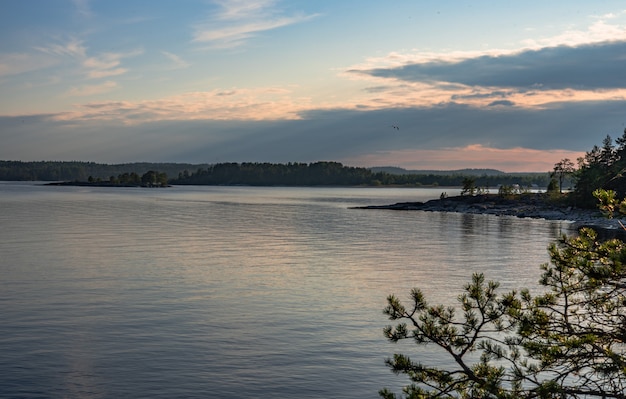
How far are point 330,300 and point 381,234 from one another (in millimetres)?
47097

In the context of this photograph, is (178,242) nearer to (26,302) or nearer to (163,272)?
(163,272)

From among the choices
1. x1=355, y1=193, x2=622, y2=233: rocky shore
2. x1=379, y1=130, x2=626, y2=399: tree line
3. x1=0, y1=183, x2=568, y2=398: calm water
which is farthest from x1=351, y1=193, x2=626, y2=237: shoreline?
x1=379, y1=130, x2=626, y2=399: tree line

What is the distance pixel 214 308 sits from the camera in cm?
3347

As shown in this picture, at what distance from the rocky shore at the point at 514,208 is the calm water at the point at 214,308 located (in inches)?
2336

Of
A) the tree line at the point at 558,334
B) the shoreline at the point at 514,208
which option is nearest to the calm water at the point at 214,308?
the tree line at the point at 558,334

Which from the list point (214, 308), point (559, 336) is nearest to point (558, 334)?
point (559, 336)

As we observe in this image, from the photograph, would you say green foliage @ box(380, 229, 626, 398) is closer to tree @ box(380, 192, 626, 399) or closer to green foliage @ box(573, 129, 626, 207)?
tree @ box(380, 192, 626, 399)

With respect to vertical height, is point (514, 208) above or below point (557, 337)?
below

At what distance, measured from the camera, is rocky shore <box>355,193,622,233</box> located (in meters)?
126

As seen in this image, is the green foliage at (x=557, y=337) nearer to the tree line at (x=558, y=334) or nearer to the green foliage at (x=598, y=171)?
the tree line at (x=558, y=334)

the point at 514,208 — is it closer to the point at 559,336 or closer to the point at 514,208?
the point at 514,208

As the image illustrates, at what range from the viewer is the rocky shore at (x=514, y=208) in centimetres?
12594

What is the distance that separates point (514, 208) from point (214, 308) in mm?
127323

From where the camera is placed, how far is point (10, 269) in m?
45.7
